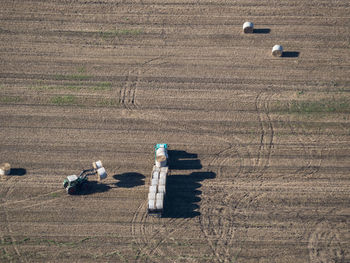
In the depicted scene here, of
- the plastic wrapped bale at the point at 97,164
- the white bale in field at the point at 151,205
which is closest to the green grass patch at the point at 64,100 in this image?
the plastic wrapped bale at the point at 97,164

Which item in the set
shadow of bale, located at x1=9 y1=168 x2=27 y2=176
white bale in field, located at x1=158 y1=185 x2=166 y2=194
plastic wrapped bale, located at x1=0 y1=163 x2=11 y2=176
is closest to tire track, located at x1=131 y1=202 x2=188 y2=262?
white bale in field, located at x1=158 y1=185 x2=166 y2=194

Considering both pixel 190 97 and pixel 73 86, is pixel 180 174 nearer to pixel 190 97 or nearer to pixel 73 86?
pixel 190 97

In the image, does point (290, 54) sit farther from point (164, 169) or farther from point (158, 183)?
point (158, 183)

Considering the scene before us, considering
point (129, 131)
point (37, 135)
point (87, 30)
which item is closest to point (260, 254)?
point (129, 131)

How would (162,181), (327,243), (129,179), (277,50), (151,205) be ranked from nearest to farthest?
(327,243), (151,205), (162,181), (129,179), (277,50)

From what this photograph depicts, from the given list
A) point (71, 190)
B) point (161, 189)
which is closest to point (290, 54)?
point (161, 189)

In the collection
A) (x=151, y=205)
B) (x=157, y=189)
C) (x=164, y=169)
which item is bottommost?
(x=151, y=205)
